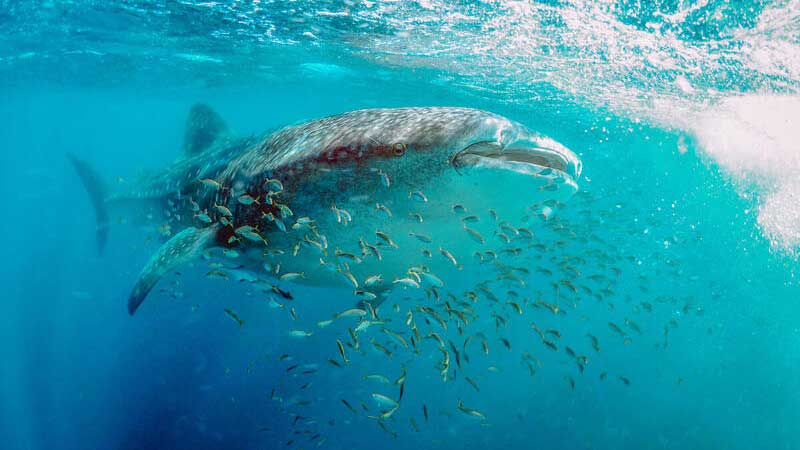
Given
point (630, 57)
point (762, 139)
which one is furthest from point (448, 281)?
point (762, 139)

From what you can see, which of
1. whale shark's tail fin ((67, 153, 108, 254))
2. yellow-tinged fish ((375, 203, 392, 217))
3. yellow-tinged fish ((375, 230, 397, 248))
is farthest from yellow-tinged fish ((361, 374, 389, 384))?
whale shark's tail fin ((67, 153, 108, 254))

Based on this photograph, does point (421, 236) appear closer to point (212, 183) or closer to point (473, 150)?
point (473, 150)

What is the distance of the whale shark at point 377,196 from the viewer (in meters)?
3.24

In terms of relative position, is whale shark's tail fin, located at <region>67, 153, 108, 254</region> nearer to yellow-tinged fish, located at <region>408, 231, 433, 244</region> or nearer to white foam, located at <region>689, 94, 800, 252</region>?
yellow-tinged fish, located at <region>408, 231, 433, 244</region>

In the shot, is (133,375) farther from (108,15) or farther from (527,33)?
(527,33)

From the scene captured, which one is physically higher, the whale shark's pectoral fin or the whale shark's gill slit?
the whale shark's gill slit

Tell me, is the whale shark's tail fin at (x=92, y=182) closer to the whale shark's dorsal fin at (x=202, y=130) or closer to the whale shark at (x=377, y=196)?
the whale shark's dorsal fin at (x=202, y=130)

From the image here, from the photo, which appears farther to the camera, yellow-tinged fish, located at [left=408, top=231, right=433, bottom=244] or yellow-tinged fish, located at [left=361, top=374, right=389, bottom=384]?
yellow-tinged fish, located at [left=361, top=374, right=389, bottom=384]

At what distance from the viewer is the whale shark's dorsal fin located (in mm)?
9180

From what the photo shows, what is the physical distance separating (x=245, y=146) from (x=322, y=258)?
82.2 inches

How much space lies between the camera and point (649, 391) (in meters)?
22.4

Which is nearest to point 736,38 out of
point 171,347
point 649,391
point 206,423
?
point 649,391

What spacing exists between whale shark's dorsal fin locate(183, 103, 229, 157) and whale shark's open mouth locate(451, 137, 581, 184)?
748 cm

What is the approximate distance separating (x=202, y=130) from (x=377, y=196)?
7059 millimetres
